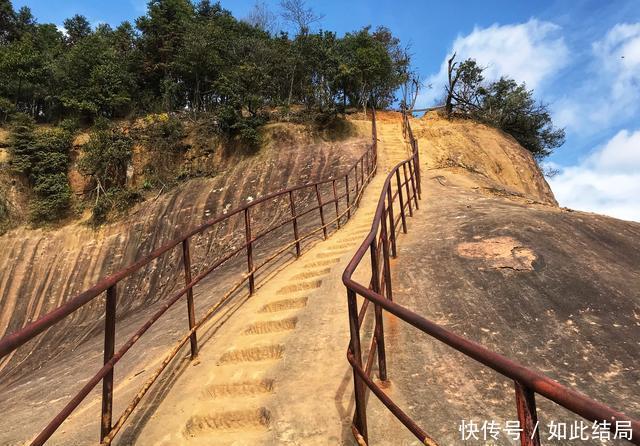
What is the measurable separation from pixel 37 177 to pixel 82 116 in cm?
399

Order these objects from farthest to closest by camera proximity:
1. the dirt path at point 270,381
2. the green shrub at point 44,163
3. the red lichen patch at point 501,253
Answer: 1. the green shrub at point 44,163
2. the red lichen patch at point 501,253
3. the dirt path at point 270,381

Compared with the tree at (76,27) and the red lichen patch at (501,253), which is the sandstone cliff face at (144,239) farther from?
the tree at (76,27)

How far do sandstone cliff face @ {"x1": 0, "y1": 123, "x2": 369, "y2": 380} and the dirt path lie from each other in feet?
21.4

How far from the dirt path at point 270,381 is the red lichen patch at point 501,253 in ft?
A: 5.29

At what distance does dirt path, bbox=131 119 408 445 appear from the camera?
261 centimetres

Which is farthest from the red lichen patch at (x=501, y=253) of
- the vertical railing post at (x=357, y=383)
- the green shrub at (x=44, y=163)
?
the green shrub at (x=44, y=163)

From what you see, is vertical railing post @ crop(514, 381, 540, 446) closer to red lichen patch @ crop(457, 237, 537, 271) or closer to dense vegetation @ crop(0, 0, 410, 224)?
red lichen patch @ crop(457, 237, 537, 271)

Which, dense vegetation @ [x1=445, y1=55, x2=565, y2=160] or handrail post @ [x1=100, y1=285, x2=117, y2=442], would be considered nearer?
handrail post @ [x1=100, y1=285, x2=117, y2=442]

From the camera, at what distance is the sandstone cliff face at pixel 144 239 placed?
11.3 meters

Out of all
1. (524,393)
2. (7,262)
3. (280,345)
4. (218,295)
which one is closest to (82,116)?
(7,262)

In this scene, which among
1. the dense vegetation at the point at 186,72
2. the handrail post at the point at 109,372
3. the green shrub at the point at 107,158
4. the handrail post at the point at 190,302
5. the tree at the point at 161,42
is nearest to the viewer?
the handrail post at the point at 109,372

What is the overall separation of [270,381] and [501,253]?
302 centimetres

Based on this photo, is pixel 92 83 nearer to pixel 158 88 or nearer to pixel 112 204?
pixel 158 88

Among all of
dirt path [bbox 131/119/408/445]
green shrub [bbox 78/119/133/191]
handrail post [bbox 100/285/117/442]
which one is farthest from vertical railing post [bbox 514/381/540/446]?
green shrub [bbox 78/119/133/191]
